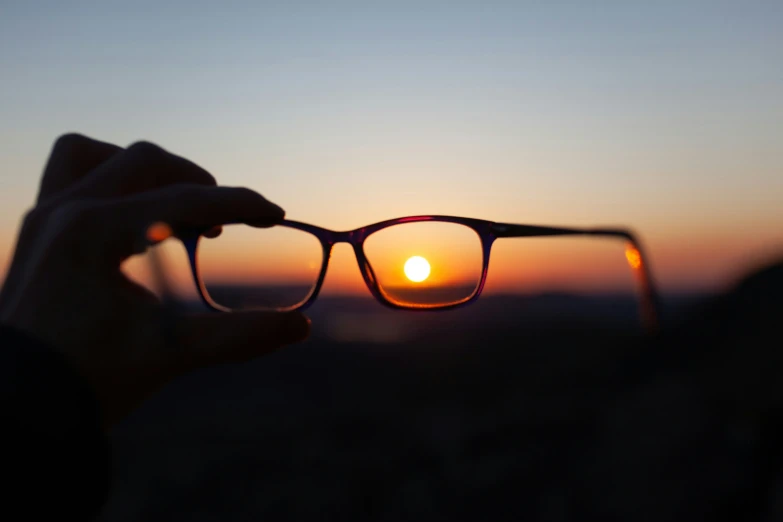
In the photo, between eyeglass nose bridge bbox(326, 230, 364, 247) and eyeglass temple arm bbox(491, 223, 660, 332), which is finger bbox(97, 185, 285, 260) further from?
eyeglass temple arm bbox(491, 223, 660, 332)

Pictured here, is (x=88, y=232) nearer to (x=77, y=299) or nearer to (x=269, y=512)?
(x=77, y=299)

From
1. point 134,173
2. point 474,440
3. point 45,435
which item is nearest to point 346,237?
point 134,173

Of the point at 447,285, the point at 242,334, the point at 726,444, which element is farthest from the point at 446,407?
the point at 242,334

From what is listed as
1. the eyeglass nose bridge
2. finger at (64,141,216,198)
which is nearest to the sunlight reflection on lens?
the eyeglass nose bridge

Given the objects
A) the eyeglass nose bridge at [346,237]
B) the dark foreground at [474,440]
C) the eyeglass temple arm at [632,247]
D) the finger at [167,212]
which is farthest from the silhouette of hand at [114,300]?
the dark foreground at [474,440]

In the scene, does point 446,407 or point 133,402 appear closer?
point 133,402
